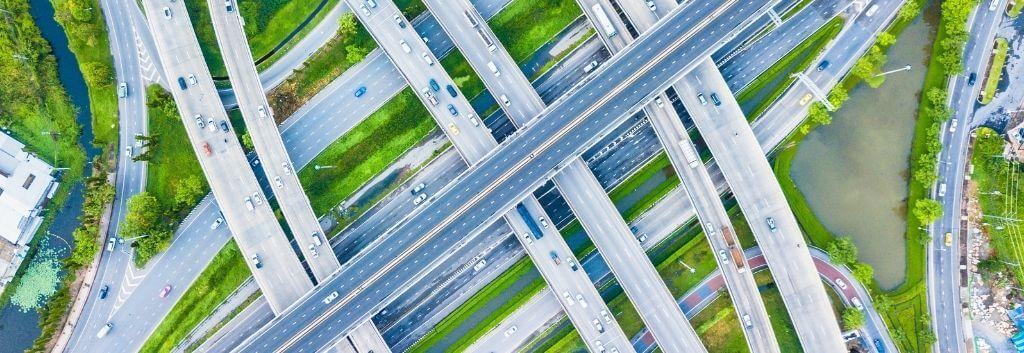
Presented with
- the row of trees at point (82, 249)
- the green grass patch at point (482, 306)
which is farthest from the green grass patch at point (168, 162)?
the green grass patch at point (482, 306)

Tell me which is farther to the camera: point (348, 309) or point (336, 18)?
point (336, 18)

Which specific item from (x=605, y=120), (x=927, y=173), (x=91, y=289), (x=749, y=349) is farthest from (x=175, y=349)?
(x=927, y=173)

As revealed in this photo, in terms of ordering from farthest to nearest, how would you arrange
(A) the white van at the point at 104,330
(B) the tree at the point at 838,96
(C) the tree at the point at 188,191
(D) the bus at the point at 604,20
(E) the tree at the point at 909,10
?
1. (A) the white van at the point at 104,330
2. (C) the tree at the point at 188,191
3. (D) the bus at the point at 604,20
4. (E) the tree at the point at 909,10
5. (B) the tree at the point at 838,96

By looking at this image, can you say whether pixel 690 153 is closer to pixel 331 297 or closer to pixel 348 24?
pixel 348 24

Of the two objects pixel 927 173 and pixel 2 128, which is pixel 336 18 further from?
pixel 927 173

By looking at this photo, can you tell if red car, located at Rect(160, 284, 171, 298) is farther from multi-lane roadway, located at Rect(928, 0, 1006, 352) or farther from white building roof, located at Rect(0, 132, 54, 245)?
multi-lane roadway, located at Rect(928, 0, 1006, 352)

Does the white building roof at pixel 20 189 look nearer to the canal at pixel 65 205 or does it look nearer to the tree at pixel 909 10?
the canal at pixel 65 205
